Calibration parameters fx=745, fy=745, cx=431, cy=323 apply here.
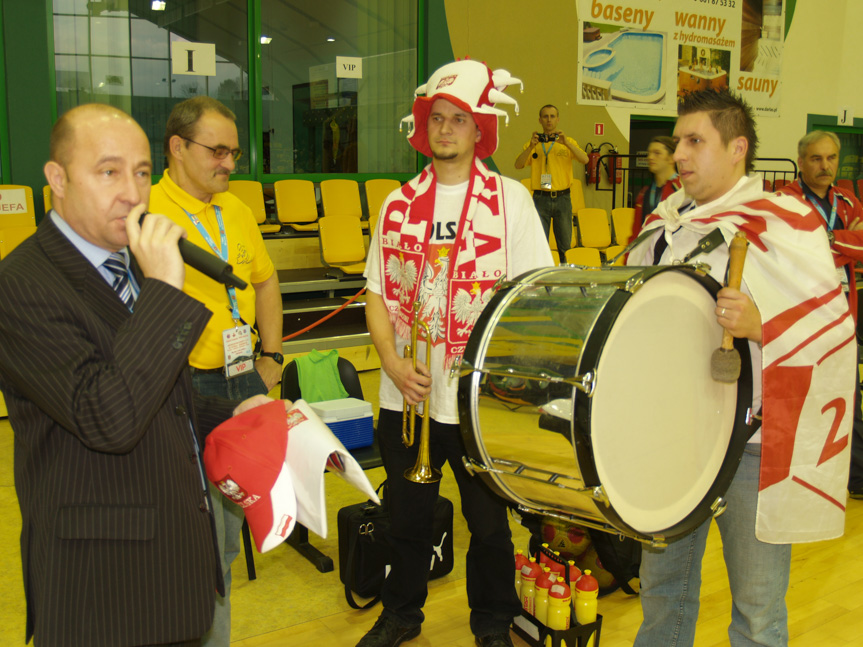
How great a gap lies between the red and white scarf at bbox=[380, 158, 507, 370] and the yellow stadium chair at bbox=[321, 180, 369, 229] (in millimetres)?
5341

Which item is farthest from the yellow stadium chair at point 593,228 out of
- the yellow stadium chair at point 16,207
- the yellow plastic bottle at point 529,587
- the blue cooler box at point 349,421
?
the yellow plastic bottle at point 529,587

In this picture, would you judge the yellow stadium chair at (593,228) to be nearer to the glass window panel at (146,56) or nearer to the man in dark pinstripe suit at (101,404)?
the glass window panel at (146,56)

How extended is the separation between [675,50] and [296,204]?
6667mm

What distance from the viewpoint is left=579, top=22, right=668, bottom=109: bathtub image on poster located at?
406 inches

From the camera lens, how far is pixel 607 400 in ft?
5.47

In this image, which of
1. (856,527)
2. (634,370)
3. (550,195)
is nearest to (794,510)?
(634,370)

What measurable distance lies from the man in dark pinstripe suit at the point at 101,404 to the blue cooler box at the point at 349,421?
1685 mm

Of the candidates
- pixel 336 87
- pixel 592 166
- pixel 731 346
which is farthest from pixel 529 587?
pixel 592 166

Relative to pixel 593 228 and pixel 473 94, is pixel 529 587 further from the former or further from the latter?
pixel 593 228

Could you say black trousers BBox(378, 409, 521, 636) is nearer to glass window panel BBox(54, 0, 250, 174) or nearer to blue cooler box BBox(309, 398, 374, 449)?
blue cooler box BBox(309, 398, 374, 449)

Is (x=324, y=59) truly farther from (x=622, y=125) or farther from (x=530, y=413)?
(x=530, y=413)

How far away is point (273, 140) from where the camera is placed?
329 inches

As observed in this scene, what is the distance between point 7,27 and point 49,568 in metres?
6.66

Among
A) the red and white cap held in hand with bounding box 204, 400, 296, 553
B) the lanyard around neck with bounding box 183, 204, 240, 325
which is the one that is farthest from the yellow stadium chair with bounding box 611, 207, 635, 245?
the red and white cap held in hand with bounding box 204, 400, 296, 553
